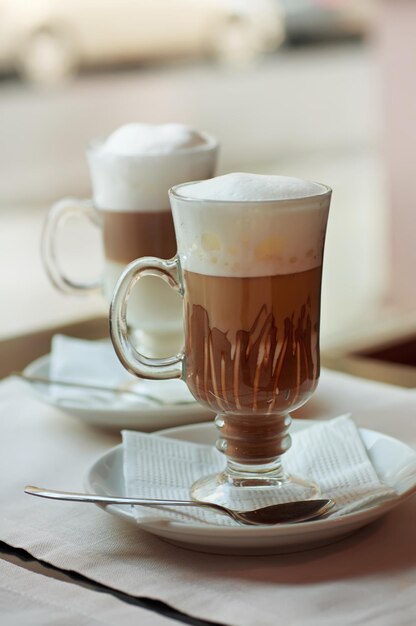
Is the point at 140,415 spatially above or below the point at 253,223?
below

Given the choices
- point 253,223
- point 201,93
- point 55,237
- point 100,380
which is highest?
point 253,223

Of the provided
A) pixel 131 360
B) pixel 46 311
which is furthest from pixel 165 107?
pixel 131 360

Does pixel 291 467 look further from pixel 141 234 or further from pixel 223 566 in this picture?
pixel 141 234

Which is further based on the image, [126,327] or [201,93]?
[201,93]

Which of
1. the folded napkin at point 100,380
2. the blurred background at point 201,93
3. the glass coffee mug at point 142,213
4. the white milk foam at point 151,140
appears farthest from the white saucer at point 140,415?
the blurred background at point 201,93

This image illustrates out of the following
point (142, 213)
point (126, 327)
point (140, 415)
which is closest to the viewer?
point (126, 327)

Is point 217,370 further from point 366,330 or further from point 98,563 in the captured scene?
point 366,330

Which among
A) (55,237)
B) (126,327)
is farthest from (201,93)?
(126,327)
